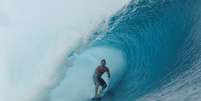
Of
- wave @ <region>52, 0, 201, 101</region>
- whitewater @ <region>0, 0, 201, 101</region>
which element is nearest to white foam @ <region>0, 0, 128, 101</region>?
whitewater @ <region>0, 0, 201, 101</region>

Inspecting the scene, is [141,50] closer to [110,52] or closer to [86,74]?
[110,52]

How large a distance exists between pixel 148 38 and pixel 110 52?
4.04ft

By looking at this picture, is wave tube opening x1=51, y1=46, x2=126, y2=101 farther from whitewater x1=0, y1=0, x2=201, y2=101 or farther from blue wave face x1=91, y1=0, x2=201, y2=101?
Answer: blue wave face x1=91, y1=0, x2=201, y2=101

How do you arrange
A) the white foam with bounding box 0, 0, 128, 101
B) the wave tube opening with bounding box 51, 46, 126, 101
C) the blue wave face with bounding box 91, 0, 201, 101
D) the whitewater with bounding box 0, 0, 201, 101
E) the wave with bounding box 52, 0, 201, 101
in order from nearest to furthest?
the whitewater with bounding box 0, 0, 201, 101 → the wave with bounding box 52, 0, 201, 101 → the blue wave face with bounding box 91, 0, 201, 101 → the wave tube opening with bounding box 51, 46, 126, 101 → the white foam with bounding box 0, 0, 128, 101

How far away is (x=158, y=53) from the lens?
731 inches

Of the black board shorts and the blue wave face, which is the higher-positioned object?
the blue wave face

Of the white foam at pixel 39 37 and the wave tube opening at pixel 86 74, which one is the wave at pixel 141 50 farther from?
the white foam at pixel 39 37

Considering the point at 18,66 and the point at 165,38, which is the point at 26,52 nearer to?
the point at 18,66

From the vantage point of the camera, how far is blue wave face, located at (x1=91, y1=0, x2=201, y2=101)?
17589 millimetres

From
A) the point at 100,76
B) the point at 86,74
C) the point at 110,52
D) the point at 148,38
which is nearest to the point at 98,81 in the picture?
the point at 100,76

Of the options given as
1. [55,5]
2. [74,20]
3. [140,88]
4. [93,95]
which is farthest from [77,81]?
[55,5]

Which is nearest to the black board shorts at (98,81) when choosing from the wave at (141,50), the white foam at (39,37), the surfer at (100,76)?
the surfer at (100,76)

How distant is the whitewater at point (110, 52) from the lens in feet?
56.4

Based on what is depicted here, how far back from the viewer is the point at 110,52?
19609 mm
